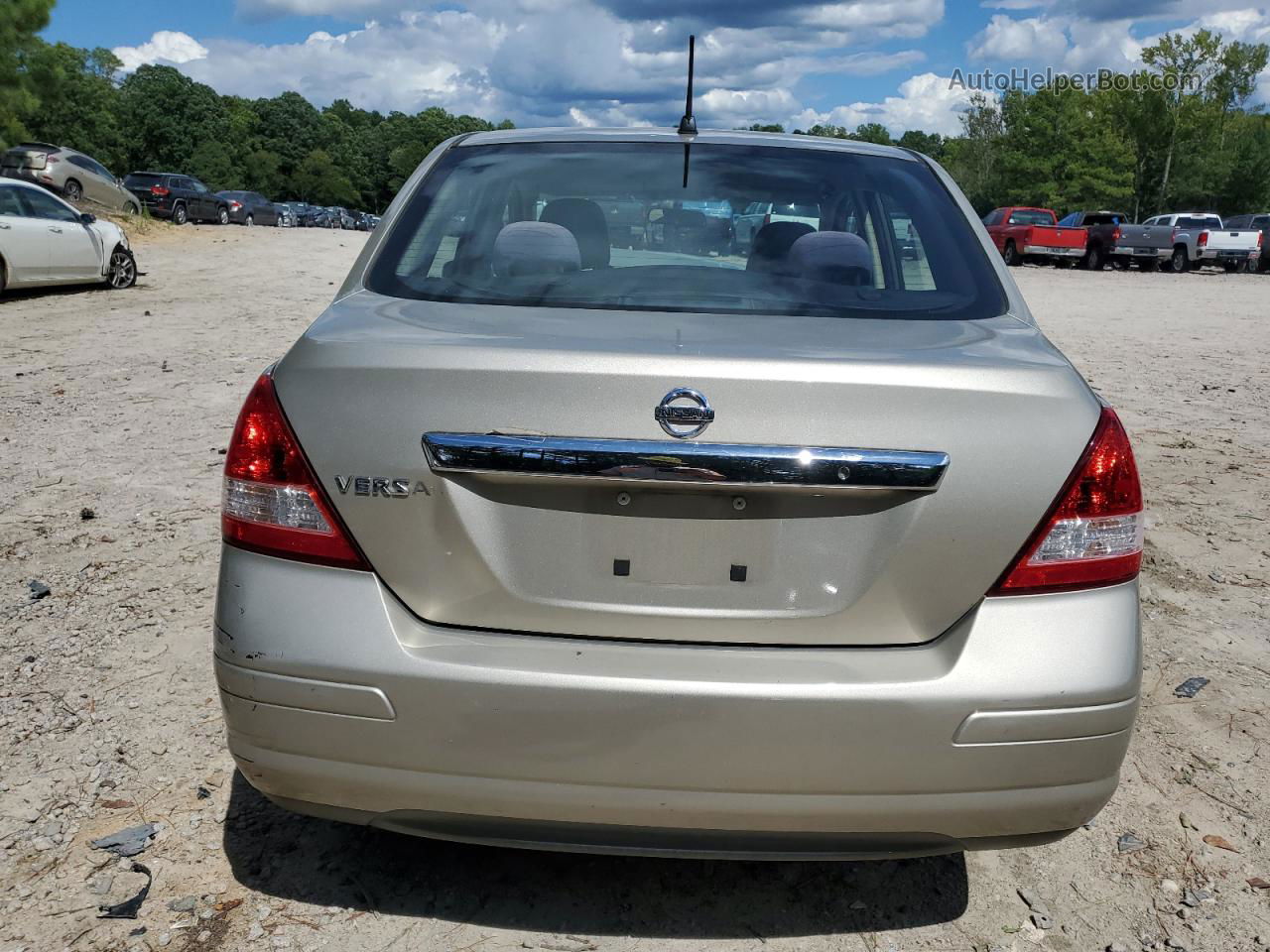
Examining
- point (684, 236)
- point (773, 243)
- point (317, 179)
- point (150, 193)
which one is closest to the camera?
point (773, 243)

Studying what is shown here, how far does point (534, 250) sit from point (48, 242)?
14326 mm

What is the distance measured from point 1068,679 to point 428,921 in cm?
150

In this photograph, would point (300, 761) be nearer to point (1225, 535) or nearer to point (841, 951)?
point (841, 951)

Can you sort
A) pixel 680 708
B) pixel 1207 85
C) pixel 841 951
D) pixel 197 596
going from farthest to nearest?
pixel 1207 85 → pixel 197 596 → pixel 841 951 → pixel 680 708

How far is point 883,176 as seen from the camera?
3191 mm

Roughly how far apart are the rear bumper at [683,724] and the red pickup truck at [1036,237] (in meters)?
35.2

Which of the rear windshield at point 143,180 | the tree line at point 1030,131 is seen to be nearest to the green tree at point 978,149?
the tree line at point 1030,131

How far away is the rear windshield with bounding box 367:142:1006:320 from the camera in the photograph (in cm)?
266

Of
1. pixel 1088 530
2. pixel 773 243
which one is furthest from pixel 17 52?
pixel 1088 530

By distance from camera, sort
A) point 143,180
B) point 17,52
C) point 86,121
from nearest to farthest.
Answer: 1. point 17,52
2. point 143,180
3. point 86,121

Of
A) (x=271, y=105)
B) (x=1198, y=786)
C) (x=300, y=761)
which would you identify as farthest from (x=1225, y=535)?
(x=271, y=105)

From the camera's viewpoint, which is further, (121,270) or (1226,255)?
(1226,255)

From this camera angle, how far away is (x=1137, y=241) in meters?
35.1

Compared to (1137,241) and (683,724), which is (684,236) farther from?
(1137,241)
